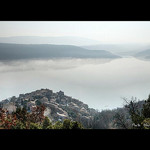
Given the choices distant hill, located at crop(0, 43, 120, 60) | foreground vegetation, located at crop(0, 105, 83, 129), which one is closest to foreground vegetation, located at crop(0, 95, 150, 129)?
foreground vegetation, located at crop(0, 105, 83, 129)

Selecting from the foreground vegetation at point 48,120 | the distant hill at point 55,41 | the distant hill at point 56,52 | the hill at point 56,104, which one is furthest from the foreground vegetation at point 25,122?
the distant hill at point 56,52

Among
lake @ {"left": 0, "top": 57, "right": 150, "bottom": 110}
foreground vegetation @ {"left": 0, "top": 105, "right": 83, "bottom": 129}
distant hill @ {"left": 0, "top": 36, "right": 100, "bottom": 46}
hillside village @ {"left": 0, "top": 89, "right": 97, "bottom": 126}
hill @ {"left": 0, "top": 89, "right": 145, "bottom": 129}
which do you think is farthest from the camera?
lake @ {"left": 0, "top": 57, "right": 150, "bottom": 110}

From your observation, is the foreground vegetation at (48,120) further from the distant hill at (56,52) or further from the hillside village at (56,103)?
the distant hill at (56,52)

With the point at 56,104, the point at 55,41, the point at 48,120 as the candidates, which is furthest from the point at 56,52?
the point at 48,120

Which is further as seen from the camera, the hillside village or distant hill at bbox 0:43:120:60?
distant hill at bbox 0:43:120:60

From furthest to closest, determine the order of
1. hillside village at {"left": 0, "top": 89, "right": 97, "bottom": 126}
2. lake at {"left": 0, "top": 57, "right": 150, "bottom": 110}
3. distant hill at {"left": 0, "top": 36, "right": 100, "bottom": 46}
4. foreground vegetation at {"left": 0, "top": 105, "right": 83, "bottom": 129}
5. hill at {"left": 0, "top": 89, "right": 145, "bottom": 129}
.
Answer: lake at {"left": 0, "top": 57, "right": 150, "bottom": 110}, distant hill at {"left": 0, "top": 36, "right": 100, "bottom": 46}, hillside village at {"left": 0, "top": 89, "right": 97, "bottom": 126}, hill at {"left": 0, "top": 89, "right": 145, "bottom": 129}, foreground vegetation at {"left": 0, "top": 105, "right": 83, "bottom": 129}

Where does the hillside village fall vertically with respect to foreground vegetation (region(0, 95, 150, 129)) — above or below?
above

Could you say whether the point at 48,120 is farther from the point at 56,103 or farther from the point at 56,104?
the point at 56,103

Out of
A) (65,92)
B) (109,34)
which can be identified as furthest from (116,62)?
(109,34)

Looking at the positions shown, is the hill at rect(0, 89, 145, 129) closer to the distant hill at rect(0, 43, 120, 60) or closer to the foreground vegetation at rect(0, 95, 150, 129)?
the distant hill at rect(0, 43, 120, 60)

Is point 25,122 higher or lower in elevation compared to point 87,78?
lower

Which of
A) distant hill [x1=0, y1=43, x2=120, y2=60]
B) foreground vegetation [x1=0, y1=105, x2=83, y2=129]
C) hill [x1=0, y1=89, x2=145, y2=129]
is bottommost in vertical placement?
foreground vegetation [x1=0, y1=105, x2=83, y2=129]
